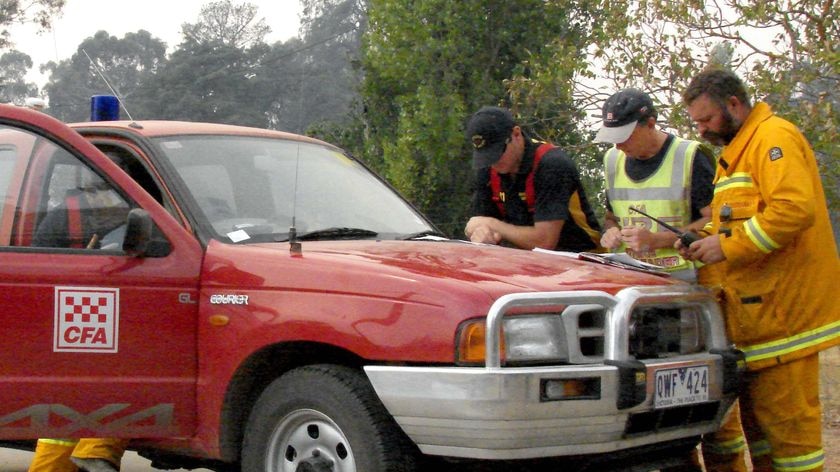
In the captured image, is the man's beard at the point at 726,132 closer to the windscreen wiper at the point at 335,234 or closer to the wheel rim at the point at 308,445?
the windscreen wiper at the point at 335,234

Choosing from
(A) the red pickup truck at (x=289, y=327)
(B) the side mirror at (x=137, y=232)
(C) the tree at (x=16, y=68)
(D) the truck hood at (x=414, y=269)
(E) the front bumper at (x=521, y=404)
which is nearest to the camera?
(E) the front bumper at (x=521, y=404)

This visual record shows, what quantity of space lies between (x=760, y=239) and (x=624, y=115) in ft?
3.03

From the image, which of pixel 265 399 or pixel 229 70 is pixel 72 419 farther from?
pixel 229 70

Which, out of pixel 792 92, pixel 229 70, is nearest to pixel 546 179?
pixel 792 92

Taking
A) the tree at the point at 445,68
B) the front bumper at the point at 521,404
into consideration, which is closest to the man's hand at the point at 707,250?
the front bumper at the point at 521,404

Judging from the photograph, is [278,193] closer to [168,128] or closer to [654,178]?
[168,128]

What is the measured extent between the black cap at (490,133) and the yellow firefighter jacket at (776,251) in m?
1.05

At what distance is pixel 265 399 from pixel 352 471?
0.48m

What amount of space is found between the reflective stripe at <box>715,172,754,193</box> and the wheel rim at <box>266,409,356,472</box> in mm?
2005

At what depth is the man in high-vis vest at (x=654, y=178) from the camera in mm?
5488

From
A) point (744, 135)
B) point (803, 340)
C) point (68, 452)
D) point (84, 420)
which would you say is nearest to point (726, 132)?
point (744, 135)

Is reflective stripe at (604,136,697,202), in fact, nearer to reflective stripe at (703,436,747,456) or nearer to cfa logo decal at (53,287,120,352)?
reflective stripe at (703,436,747,456)

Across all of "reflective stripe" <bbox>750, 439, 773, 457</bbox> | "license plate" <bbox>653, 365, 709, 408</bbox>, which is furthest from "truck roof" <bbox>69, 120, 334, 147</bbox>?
"reflective stripe" <bbox>750, 439, 773, 457</bbox>

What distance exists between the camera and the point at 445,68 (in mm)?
28516
